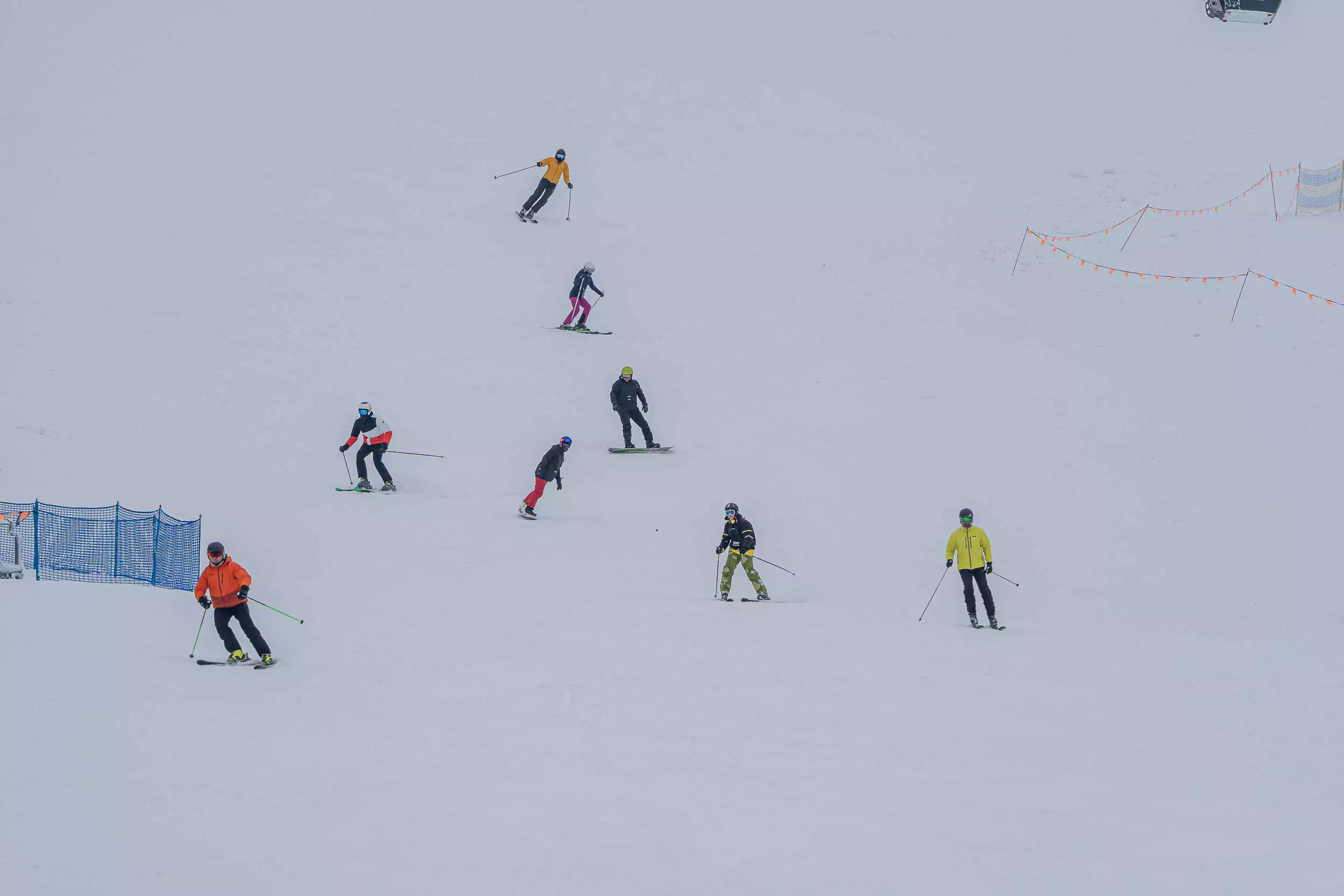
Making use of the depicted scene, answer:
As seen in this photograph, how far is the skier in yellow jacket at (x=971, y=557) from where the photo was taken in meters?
14.8

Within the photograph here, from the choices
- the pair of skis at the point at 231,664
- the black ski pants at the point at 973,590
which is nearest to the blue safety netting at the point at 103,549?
the pair of skis at the point at 231,664

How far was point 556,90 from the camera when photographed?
31141mm

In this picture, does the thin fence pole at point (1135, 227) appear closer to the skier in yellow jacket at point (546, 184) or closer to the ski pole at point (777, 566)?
the skier in yellow jacket at point (546, 184)

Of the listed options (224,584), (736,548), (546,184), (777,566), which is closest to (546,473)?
(777,566)

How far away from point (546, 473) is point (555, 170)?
9.49 meters

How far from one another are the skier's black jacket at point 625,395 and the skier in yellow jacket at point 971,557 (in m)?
5.50

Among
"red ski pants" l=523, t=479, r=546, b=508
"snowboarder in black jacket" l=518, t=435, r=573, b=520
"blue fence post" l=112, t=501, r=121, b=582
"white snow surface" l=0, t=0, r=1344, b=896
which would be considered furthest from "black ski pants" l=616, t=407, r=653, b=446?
"blue fence post" l=112, t=501, r=121, b=582

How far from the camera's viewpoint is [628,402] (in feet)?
62.6

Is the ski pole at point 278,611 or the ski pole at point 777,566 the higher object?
the ski pole at point 777,566

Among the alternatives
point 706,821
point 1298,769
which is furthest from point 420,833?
point 1298,769

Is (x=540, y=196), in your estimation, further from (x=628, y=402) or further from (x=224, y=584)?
(x=224, y=584)

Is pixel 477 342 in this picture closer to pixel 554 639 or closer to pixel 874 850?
pixel 554 639

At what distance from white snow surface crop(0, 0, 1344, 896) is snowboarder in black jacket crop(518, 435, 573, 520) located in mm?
249

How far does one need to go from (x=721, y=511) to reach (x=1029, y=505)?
398cm
